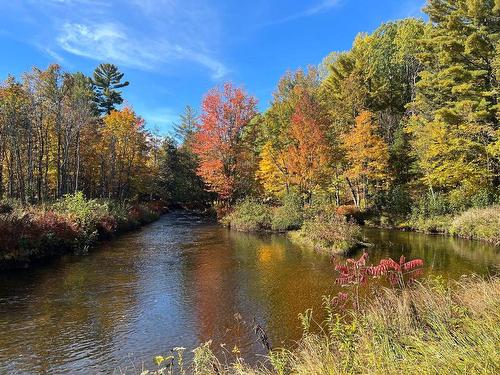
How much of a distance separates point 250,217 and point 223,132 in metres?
9.05

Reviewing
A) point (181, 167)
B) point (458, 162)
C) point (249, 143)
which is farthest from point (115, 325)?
point (181, 167)

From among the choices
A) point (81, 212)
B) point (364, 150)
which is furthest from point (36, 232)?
point (364, 150)

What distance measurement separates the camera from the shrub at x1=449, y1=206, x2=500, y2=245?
20959 millimetres

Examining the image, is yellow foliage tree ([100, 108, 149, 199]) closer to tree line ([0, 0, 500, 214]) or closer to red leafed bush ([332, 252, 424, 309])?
tree line ([0, 0, 500, 214])

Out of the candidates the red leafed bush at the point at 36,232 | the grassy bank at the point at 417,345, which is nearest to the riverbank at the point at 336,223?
the red leafed bush at the point at 36,232

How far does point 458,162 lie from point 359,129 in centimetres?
769

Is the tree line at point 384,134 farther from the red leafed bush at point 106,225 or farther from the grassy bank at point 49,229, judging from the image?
the grassy bank at point 49,229

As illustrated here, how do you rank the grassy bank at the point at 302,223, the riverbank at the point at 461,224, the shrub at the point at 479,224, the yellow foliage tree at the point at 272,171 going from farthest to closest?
the yellow foliage tree at the point at 272,171 → the riverbank at the point at 461,224 → the shrub at the point at 479,224 → the grassy bank at the point at 302,223

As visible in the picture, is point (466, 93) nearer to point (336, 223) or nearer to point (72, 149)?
point (336, 223)

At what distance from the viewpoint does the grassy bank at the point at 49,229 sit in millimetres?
14703

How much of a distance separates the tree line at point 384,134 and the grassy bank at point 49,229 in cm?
1342

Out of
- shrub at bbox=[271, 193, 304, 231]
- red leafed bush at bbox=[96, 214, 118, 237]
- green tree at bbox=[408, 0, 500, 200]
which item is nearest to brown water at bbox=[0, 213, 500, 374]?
red leafed bush at bbox=[96, 214, 118, 237]

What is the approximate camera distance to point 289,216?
1052 inches

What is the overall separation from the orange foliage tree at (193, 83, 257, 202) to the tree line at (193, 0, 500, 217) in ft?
0.29
